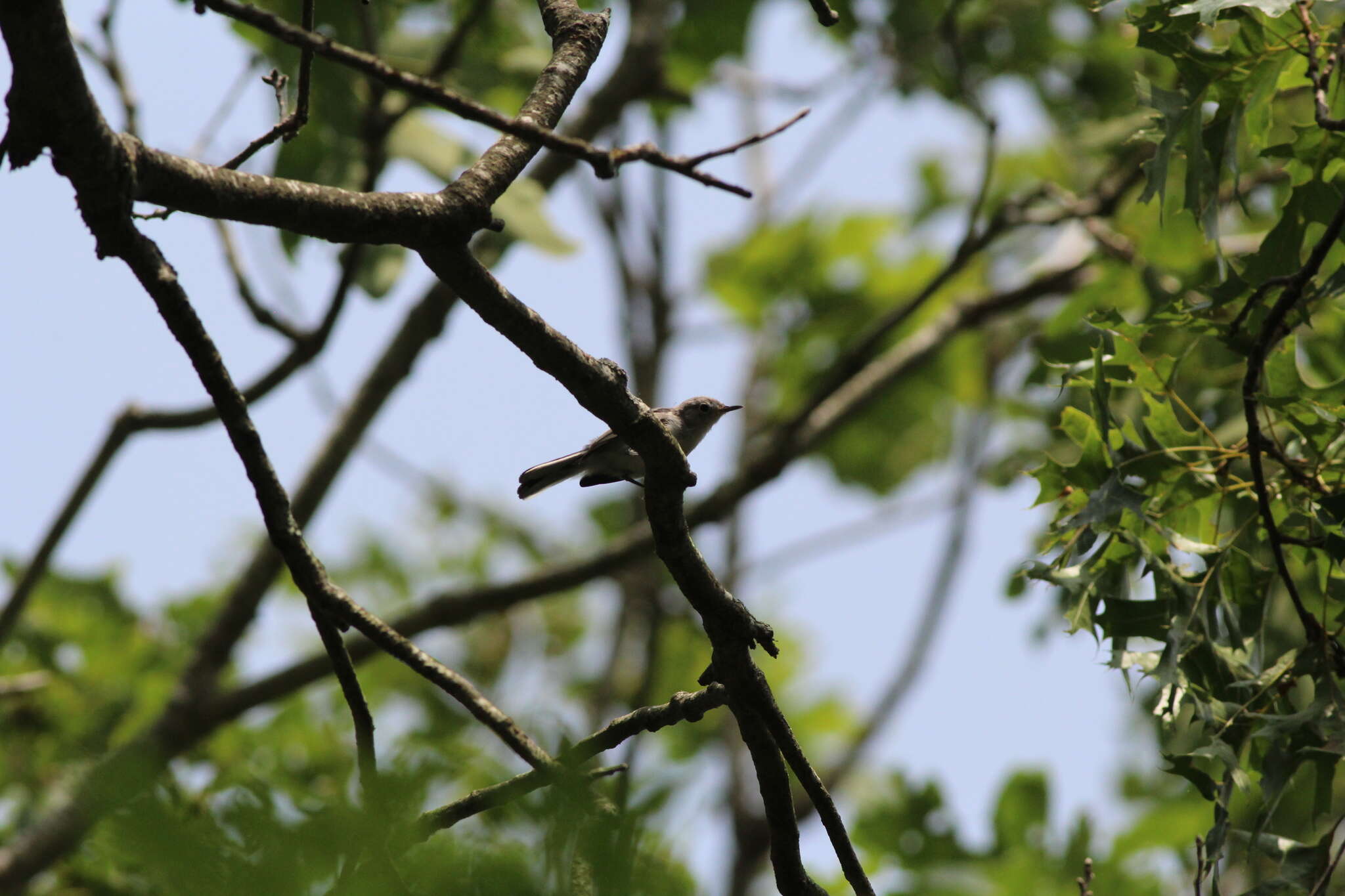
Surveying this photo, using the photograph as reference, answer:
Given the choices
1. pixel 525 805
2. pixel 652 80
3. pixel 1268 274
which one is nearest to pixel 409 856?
pixel 525 805

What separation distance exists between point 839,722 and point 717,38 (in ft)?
20.3

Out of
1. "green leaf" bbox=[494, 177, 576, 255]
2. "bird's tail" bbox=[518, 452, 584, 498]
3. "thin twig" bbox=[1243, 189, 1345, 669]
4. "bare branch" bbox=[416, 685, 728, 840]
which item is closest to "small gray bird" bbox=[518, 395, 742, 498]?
"bird's tail" bbox=[518, 452, 584, 498]

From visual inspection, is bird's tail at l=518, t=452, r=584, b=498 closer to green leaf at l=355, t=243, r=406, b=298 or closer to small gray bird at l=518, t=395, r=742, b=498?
small gray bird at l=518, t=395, r=742, b=498

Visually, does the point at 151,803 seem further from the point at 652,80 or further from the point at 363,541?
the point at 363,541

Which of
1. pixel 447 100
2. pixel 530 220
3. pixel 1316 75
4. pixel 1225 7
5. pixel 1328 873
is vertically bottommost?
pixel 1328 873

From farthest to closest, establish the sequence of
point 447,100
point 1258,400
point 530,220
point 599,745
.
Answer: point 530,220
point 1258,400
point 599,745
point 447,100

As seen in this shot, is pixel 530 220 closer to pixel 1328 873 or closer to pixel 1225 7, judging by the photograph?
pixel 1225 7

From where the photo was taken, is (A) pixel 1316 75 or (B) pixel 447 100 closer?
(B) pixel 447 100

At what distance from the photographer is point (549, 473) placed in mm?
5172

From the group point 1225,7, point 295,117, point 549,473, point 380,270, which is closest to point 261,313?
point 380,270

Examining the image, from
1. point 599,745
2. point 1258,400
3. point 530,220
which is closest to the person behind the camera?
point 599,745

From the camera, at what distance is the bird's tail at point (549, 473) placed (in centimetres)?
502

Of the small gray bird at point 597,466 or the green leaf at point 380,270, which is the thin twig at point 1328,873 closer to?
the small gray bird at point 597,466

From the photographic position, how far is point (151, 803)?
56.6 inches
